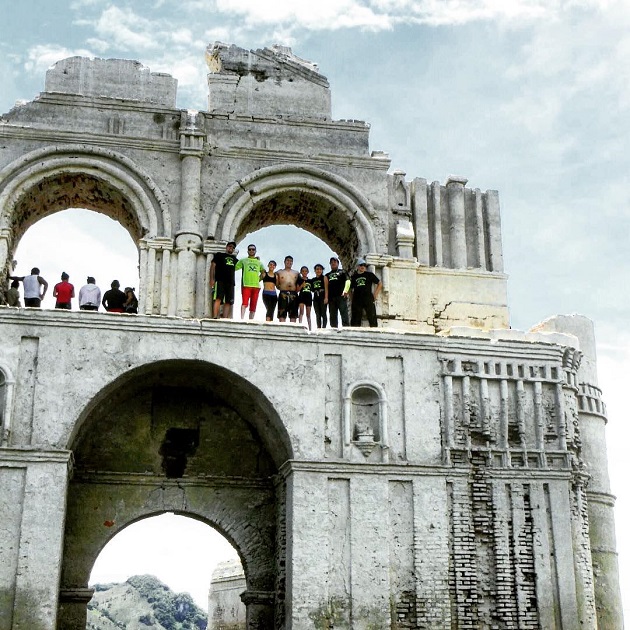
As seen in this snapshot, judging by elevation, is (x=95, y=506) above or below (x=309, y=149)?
below

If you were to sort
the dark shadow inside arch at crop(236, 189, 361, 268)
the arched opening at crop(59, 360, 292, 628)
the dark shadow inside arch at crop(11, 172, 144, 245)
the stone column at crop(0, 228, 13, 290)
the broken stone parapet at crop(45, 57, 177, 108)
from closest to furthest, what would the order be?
→ the arched opening at crop(59, 360, 292, 628)
the stone column at crop(0, 228, 13, 290)
the dark shadow inside arch at crop(11, 172, 144, 245)
the dark shadow inside arch at crop(236, 189, 361, 268)
the broken stone parapet at crop(45, 57, 177, 108)

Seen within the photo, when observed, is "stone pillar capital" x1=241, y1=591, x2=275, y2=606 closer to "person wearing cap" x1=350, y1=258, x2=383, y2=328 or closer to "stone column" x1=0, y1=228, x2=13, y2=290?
"person wearing cap" x1=350, y1=258, x2=383, y2=328

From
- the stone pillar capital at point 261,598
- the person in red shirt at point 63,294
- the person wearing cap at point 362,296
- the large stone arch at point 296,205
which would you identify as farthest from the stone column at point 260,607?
the large stone arch at point 296,205

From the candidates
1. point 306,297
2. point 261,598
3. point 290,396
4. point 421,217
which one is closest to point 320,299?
point 306,297

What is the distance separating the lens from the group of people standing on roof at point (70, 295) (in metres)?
Result: 19.0

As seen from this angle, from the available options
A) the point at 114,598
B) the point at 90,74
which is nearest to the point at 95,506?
the point at 90,74

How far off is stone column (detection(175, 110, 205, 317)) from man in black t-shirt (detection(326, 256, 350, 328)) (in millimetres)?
2607

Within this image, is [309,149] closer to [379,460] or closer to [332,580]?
[379,460]

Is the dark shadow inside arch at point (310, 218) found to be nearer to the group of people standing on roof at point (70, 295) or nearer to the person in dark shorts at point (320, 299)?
the person in dark shorts at point (320, 299)

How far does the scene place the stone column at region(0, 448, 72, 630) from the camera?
15594 millimetres

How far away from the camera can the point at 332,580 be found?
1673 cm

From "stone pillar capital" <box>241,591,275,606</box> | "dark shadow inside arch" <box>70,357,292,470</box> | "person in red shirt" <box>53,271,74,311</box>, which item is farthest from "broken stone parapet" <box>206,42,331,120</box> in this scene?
"stone pillar capital" <box>241,591,275,606</box>

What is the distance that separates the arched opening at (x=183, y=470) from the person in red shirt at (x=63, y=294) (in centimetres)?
205

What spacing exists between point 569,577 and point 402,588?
9.65ft
